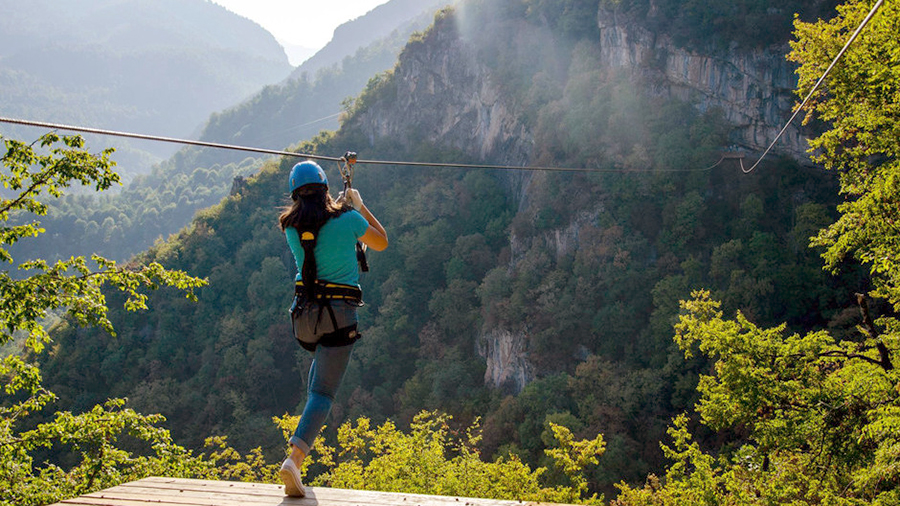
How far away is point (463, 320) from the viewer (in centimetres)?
5406

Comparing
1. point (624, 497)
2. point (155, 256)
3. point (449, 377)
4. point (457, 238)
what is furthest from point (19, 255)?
point (624, 497)

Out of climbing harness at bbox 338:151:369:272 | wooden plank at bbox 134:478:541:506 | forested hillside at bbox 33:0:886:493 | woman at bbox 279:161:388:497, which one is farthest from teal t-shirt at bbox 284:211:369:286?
forested hillside at bbox 33:0:886:493

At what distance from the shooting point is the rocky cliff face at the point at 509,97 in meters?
43.5

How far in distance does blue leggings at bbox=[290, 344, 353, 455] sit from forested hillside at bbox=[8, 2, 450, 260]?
437ft

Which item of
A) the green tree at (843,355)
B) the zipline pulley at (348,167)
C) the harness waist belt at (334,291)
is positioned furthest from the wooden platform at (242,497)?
the green tree at (843,355)

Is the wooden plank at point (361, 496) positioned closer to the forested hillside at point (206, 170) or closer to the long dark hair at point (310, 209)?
the long dark hair at point (310, 209)

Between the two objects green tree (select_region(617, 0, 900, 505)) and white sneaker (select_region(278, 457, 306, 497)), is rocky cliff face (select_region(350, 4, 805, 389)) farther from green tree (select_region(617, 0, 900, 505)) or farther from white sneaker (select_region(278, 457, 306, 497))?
white sneaker (select_region(278, 457, 306, 497))

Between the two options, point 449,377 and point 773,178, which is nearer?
point 773,178

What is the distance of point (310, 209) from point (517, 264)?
45.5 meters

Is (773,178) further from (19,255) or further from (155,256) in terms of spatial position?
(19,255)

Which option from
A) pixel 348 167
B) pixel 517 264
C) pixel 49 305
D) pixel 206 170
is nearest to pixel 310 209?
pixel 348 167

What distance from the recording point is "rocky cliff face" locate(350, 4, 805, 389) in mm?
43469

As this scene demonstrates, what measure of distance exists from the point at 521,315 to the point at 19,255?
110125mm

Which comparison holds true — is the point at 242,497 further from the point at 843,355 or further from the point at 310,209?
the point at 843,355
